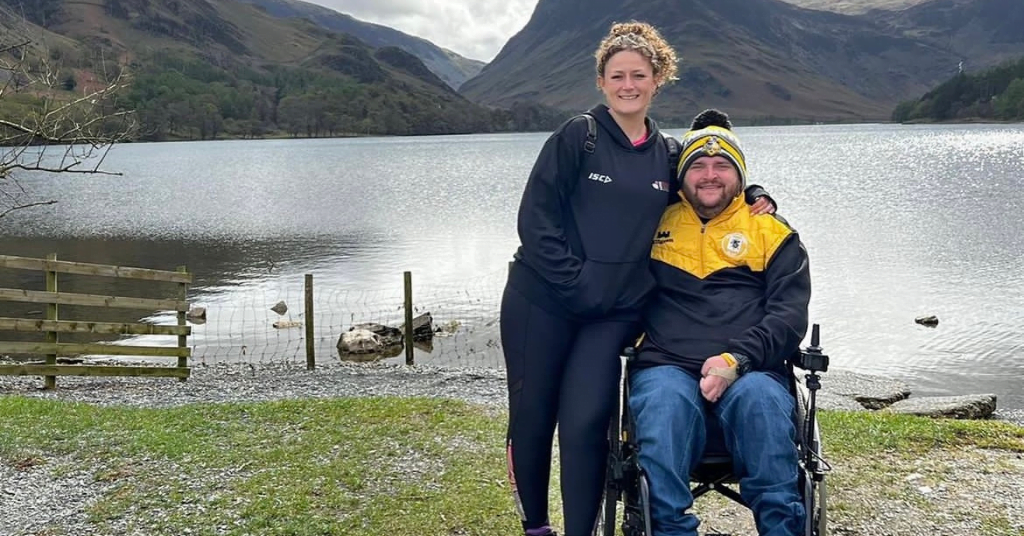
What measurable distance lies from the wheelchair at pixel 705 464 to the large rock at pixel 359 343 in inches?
558

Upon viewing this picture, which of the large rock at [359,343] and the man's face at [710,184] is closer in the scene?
the man's face at [710,184]

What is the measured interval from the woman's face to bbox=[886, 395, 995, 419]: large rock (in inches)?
367

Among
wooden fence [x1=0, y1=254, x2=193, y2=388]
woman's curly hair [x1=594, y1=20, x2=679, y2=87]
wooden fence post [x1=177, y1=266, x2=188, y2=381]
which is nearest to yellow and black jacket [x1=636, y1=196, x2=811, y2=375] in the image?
woman's curly hair [x1=594, y1=20, x2=679, y2=87]

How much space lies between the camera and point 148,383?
13.8m

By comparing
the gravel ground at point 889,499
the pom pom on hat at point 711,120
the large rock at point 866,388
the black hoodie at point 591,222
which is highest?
the pom pom on hat at point 711,120

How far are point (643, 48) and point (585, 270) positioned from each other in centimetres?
128

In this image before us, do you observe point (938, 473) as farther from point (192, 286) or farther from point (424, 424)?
point (192, 286)

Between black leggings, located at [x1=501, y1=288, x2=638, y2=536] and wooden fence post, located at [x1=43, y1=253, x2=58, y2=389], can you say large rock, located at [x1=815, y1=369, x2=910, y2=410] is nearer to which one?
black leggings, located at [x1=501, y1=288, x2=638, y2=536]

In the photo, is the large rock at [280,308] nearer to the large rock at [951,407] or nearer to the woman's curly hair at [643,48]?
the large rock at [951,407]

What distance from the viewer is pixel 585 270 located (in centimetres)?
410

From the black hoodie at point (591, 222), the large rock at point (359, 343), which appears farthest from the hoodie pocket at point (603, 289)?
the large rock at point (359, 343)

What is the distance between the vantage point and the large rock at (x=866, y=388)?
13.4 metres

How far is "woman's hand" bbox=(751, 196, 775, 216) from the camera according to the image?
14.2ft

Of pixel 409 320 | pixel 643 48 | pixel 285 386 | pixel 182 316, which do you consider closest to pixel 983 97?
pixel 409 320
